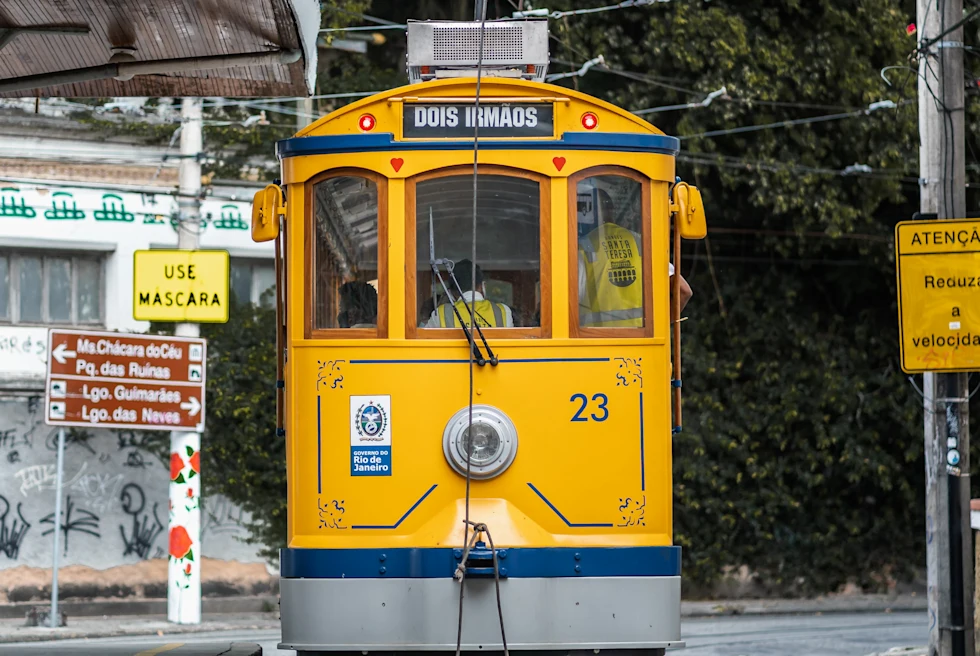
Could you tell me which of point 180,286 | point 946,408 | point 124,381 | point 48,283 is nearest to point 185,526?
point 124,381

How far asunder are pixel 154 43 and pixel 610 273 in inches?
106

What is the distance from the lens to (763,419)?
21.4 m

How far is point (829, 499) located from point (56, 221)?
1124 centimetres

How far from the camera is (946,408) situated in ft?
40.0

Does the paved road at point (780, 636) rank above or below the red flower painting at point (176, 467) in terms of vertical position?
below

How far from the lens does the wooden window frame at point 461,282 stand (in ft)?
25.7

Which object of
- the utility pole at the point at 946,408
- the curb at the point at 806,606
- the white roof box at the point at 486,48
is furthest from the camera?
the curb at the point at 806,606

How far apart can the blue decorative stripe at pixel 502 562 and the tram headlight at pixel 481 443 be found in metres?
0.43

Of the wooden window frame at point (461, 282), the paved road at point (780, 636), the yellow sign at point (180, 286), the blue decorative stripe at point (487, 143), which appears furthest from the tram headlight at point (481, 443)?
the yellow sign at point (180, 286)

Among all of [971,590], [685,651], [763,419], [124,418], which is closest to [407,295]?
[971,590]

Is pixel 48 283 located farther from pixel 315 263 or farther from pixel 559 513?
pixel 559 513

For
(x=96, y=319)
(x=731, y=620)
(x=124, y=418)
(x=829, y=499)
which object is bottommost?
(x=731, y=620)

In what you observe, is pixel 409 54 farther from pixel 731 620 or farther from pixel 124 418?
pixel 731 620

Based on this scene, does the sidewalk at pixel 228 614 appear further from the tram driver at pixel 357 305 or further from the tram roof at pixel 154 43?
the tram driver at pixel 357 305
